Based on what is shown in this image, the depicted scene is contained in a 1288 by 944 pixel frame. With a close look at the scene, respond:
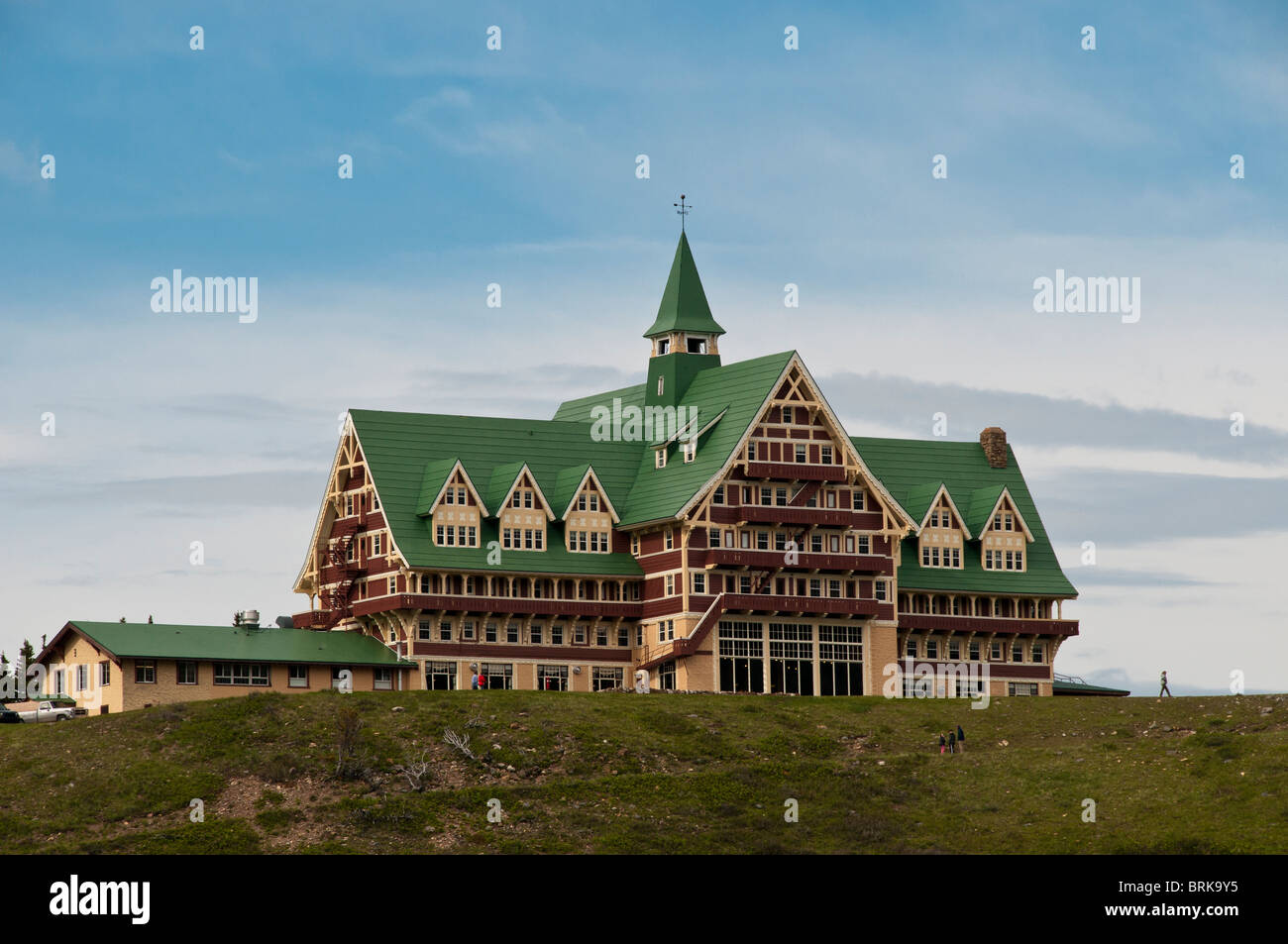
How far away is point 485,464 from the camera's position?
14375 cm

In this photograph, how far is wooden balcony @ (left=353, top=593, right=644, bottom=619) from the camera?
136m

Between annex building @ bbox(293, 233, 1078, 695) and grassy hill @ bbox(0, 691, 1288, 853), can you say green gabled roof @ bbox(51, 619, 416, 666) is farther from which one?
grassy hill @ bbox(0, 691, 1288, 853)

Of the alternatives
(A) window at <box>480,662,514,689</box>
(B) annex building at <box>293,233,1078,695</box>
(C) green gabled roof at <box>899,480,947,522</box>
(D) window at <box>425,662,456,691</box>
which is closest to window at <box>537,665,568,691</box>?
(B) annex building at <box>293,233,1078,695</box>

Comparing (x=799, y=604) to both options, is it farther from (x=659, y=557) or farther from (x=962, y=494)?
(x=962, y=494)

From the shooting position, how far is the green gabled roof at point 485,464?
138625mm

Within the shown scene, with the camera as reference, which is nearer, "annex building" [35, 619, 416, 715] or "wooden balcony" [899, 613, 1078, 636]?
"annex building" [35, 619, 416, 715]

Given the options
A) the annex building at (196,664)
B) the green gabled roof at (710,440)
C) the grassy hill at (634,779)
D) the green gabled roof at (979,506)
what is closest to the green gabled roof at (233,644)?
the annex building at (196,664)

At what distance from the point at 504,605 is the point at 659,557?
857cm

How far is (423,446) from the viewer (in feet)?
469

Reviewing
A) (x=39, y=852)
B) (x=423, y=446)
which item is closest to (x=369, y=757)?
(x=39, y=852)

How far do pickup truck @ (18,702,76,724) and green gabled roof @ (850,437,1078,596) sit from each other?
44455 millimetres
